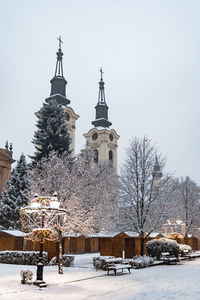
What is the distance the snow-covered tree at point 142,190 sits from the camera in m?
21.7

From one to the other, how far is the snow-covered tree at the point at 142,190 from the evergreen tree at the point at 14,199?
1204 centimetres

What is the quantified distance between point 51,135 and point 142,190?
1249cm

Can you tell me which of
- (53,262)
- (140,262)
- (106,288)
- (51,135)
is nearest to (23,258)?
(53,262)

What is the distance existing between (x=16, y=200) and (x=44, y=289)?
2155cm

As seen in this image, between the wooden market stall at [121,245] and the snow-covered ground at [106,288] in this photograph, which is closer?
the snow-covered ground at [106,288]

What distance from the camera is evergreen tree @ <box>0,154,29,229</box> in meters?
31.6

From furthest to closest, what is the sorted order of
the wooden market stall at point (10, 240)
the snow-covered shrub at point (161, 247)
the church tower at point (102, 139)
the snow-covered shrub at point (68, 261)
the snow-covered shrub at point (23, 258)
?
the church tower at point (102, 139), the wooden market stall at point (10, 240), the snow-covered shrub at point (161, 247), the snow-covered shrub at point (23, 258), the snow-covered shrub at point (68, 261)

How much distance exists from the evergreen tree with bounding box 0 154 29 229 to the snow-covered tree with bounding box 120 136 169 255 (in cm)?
1204

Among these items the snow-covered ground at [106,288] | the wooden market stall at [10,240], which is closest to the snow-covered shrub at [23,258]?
the wooden market stall at [10,240]

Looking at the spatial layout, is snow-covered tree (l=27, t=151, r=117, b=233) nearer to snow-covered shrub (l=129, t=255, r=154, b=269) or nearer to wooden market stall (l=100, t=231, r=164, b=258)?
wooden market stall (l=100, t=231, r=164, b=258)

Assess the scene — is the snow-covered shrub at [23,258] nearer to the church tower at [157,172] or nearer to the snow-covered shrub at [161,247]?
the snow-covered shrub at [161,247]

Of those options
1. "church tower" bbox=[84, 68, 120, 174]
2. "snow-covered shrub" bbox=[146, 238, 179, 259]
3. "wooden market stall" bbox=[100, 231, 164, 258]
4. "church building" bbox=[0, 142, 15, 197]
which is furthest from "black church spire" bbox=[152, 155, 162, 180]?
"church tower" bbox=[84, 68, 120, 174]

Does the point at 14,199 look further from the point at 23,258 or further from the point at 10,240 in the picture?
the point at 23,258

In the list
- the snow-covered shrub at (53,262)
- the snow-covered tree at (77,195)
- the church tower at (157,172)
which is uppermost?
the church tower at (157,172)
